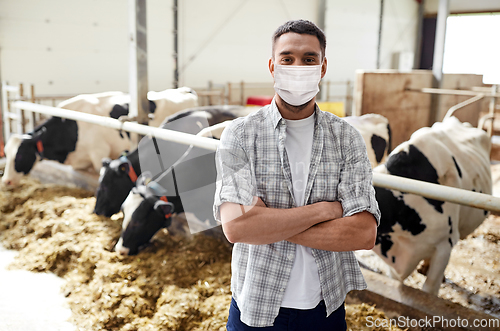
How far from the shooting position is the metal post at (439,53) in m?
5.94

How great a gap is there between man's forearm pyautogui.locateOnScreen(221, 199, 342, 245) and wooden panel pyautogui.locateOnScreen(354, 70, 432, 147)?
4.15 metres

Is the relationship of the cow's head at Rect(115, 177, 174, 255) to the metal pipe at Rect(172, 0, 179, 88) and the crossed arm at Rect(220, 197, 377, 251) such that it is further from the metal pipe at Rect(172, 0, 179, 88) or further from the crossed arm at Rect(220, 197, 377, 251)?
the metal pipe at Rect(172, 0, 179, 88)

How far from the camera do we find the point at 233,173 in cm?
132

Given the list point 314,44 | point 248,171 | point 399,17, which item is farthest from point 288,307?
point 399,17

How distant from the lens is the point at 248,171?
1.32 metres

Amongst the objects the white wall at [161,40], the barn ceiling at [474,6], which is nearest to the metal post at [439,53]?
the white wall at [161,40]

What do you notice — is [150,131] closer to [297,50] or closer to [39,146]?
[297,50]

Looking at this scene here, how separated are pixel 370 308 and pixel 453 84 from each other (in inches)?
219

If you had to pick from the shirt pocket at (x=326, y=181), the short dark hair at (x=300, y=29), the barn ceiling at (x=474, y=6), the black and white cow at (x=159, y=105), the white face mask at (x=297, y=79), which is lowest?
the black and white cow at (x=159, y=105)

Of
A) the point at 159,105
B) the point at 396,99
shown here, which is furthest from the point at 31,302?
the point at 396,99

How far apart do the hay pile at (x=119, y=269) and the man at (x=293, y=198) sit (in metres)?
1.09

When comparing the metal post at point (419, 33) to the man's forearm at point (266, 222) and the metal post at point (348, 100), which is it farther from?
the man's forearm at point (266, 222)

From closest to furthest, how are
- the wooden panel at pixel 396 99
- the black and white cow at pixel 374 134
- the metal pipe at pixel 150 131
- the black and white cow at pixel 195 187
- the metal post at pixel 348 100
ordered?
the metal pipe at pixel 150 131, the black and white cow at pixel 195 187, the black and white cow at pixel 374 134, the wooden panel at pixel 396 99, the metal post at pixel 348 100

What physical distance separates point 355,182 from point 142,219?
211cm
